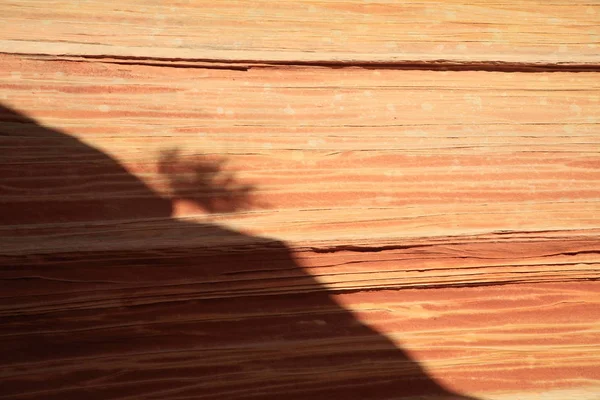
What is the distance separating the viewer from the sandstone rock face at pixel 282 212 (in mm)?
1905

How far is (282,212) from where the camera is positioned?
2.06 m

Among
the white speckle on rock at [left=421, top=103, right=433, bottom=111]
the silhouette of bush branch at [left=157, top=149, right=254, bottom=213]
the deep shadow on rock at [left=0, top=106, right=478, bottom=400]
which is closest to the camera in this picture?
the deep shadow on rock at [left=0, top=106, right=478, bottom=400]

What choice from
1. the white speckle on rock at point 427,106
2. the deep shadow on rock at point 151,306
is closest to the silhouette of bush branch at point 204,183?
the deep shadow on rock at point 151,306

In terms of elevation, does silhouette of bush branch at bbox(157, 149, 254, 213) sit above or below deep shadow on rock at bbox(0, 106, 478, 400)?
above

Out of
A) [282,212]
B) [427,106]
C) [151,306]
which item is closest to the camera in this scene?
[151,306]

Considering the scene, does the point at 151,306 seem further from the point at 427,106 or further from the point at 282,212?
the point at 427,106

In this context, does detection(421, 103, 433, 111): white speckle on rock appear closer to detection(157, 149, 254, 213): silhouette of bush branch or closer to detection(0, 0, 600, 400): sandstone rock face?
detection(0, 0, 600, 400): sandstone rock face

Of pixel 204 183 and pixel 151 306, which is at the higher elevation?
pixel 204 183

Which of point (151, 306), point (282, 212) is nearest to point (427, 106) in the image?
point (282, 212)

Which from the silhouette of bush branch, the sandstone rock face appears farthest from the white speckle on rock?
the silhouette of bush branch

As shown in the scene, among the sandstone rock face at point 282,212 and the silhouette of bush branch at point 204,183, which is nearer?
the sandstone rock face at point 282,212

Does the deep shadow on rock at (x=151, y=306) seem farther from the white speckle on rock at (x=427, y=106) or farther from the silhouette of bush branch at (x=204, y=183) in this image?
the white speckle on rock at (x=427, y=106)

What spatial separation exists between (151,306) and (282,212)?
480 mm

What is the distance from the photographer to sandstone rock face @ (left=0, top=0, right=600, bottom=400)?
191cm
